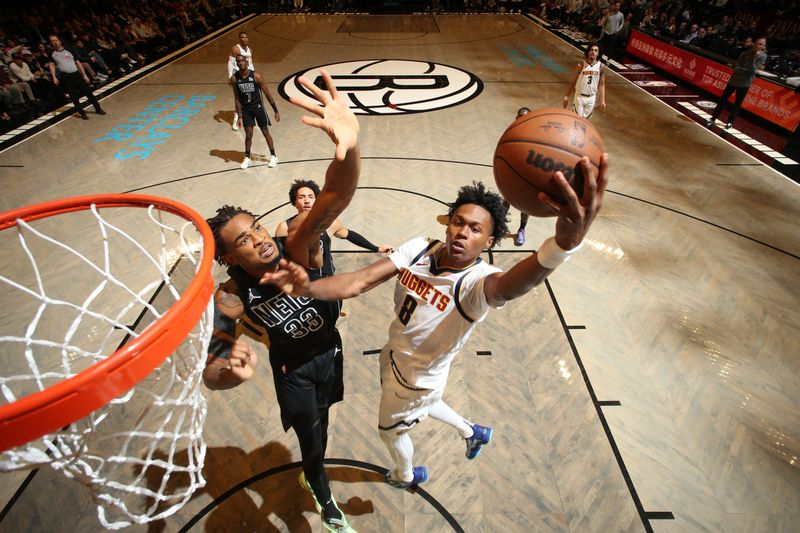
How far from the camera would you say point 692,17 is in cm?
1484

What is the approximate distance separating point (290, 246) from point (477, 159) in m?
5.75

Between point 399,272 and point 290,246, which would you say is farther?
point 399,272

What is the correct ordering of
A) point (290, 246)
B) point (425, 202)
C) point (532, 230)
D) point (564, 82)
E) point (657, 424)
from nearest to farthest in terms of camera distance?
point (290, 246) → point (657, 424) → point (532, 230) → point (425, 202) → point (564, 82)

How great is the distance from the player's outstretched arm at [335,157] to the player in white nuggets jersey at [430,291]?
0.22m

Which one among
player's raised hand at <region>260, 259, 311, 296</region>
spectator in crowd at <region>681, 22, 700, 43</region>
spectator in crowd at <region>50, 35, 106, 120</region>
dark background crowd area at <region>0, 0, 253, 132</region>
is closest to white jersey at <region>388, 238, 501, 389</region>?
player's raised hand at <region>260, 259, 311, 296</region>

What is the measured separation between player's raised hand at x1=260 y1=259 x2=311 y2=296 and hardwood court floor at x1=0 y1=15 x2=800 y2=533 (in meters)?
1.71

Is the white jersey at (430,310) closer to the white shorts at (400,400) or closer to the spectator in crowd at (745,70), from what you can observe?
the white shorts at (400,400)

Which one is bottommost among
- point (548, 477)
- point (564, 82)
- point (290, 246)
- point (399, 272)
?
point (548, 477)

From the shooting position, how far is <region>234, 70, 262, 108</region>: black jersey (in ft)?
19.9

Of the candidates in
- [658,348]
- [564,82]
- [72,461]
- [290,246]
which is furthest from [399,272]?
[564,82]

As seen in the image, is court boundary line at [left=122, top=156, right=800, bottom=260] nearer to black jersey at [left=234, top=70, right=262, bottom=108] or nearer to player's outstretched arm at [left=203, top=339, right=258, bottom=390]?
black jersey at [left=234, top=70, right=262, bottom=108]

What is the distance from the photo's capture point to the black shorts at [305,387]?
7.32 feet

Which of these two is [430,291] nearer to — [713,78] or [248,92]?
[248,92]

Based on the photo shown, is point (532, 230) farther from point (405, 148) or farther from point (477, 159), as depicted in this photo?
point (405, 148)
